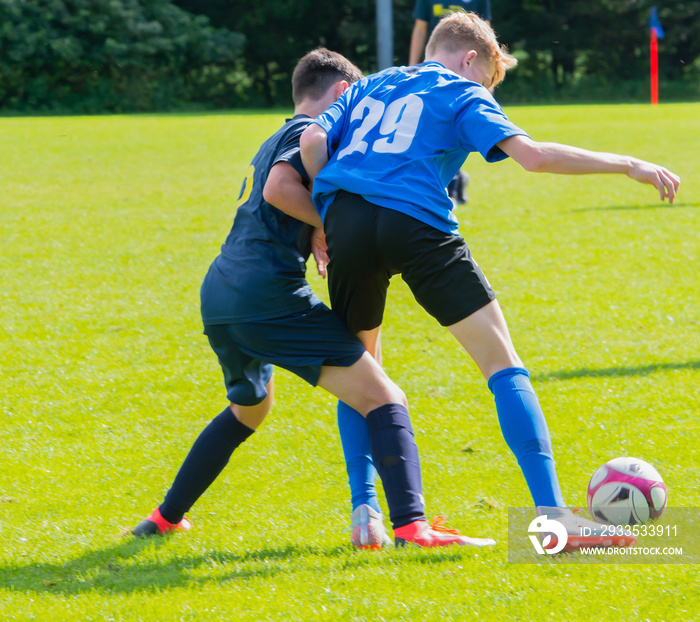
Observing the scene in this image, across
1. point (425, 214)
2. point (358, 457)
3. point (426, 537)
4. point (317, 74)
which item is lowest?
point (426, 537)

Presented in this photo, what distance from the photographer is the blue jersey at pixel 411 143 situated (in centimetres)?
287

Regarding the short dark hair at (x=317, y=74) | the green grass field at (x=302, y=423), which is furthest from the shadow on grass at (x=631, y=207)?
the short dark hair at (x=317, y=74)

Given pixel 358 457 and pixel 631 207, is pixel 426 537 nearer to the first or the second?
pixel 358 457

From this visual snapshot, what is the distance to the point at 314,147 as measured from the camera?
2.94 m

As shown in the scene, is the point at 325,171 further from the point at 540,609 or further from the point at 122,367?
the point at 122,367

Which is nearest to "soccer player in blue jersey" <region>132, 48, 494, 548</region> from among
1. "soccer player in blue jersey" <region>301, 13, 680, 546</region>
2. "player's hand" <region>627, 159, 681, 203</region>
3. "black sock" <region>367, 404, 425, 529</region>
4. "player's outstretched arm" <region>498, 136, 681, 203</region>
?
"black sock" <region>367, 404, 425, 529</region>

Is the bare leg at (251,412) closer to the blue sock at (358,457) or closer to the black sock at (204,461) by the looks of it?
the black sock at (204,461)

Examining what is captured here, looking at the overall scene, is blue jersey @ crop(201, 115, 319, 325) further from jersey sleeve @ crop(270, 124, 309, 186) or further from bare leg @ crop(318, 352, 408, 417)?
bare leg @ crop(318, 352, 408, 417)

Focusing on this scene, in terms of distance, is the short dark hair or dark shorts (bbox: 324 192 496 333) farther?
the short dark hair

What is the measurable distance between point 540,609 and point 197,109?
3178 cm

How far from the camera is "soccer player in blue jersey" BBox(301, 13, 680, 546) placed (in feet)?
9.31

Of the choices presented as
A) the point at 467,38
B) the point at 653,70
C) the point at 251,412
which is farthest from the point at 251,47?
the point at 251,412

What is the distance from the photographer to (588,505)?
3.09 meters

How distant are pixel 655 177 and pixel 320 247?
1126 mm
